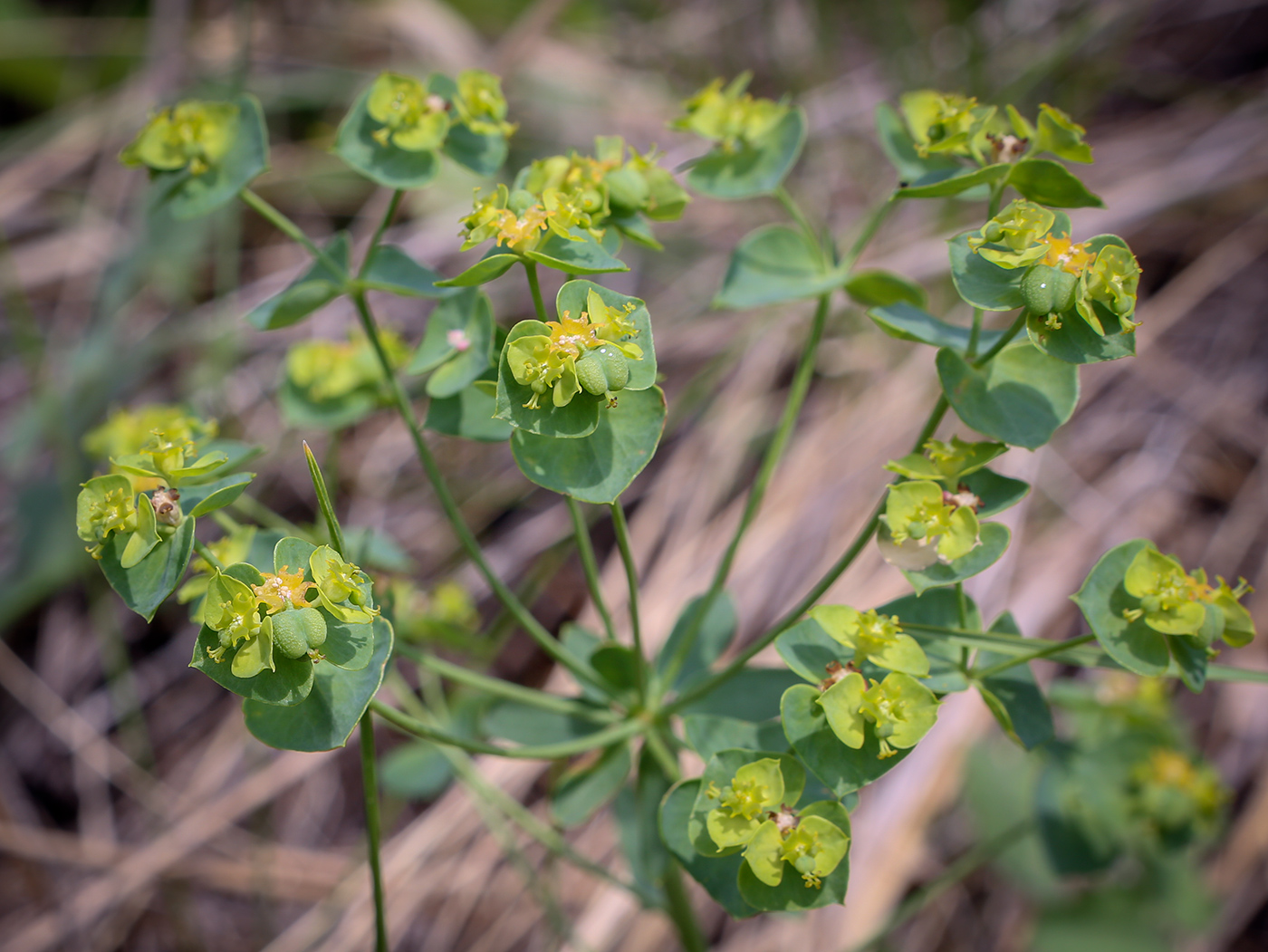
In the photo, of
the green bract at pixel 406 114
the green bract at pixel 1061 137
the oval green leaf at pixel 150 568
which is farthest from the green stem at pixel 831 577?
the green bract at pixel 406 114

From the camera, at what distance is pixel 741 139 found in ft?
4.87

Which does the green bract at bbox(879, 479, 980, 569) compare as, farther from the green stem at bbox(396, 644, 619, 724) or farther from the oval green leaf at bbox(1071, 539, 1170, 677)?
the green stem at bbox(396, 644, 619, 724)

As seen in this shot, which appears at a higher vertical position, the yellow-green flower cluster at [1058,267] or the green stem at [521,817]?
the yellow-green flower cluster at [1058,267]

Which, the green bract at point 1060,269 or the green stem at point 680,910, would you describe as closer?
the green bract at point 1060,269

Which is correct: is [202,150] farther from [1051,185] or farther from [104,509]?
[1051,185]

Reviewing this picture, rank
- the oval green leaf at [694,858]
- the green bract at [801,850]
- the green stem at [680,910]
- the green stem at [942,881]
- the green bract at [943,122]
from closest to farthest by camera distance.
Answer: the green bract at [801,850] → the oval green leaf at [694,858] → the green bract at [943,122] → the green stem at [680,910] → the green stem at [942,881]

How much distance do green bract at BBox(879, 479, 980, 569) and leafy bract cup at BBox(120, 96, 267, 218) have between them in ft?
3.46

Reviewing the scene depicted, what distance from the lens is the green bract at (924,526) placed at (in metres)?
1.10

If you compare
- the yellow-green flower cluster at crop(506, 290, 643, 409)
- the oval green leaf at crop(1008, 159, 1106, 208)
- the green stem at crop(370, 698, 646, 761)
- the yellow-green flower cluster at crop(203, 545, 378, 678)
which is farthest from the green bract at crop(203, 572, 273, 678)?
the oval green leaf at crop(1008, 159, 1106, 208)

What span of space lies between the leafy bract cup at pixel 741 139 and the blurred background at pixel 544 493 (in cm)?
84

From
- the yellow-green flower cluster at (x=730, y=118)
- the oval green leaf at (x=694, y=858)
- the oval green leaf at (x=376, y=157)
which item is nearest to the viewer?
the oval green leaf at (x=694, y=858)

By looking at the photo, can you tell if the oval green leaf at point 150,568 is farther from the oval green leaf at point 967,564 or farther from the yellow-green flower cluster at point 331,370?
the oval green leaf at point 967,564

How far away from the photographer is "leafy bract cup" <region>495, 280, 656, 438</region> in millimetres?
999

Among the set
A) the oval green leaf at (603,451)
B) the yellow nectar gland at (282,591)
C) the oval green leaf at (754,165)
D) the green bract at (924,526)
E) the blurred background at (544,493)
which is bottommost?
the blurred background at (544,493)
